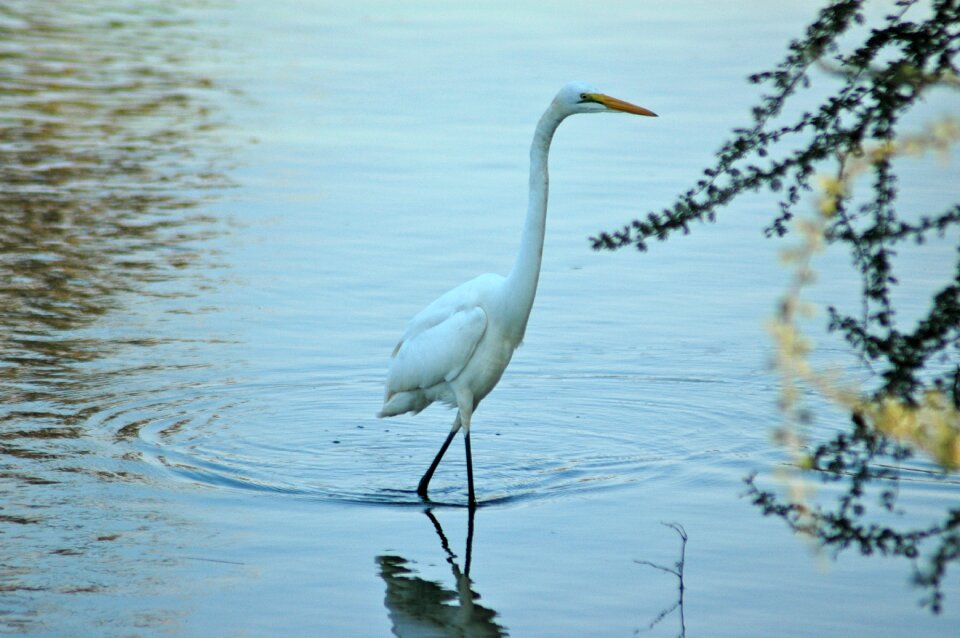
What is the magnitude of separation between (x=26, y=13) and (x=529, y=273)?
16.4 meters

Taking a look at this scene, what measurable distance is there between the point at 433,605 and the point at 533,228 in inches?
68.7

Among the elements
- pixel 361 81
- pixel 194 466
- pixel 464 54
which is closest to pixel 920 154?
pixel 194 466

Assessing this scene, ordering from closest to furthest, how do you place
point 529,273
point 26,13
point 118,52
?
point 529,273, point 118,52, point 26,13

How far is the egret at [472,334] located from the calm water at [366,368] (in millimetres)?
373

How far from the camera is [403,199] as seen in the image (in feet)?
36.5

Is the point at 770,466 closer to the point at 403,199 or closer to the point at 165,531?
the point at 165,531

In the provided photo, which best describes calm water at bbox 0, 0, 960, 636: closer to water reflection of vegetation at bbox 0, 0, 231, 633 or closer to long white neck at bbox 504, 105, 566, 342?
water reflection of vegetation at bbox 0, 0, 231, 633

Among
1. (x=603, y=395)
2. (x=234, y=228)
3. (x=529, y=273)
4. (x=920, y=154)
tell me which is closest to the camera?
(x=920, y=154)

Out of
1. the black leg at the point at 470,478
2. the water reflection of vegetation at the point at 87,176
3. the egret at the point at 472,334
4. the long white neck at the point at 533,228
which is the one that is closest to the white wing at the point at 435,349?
the egret at the point at 472,334

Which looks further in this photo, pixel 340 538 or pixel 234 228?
pixel 234 228

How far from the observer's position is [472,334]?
6113mm

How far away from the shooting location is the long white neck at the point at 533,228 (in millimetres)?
5844

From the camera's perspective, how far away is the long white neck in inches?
230

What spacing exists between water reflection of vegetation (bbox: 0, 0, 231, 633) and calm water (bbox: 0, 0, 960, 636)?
0.09ft
